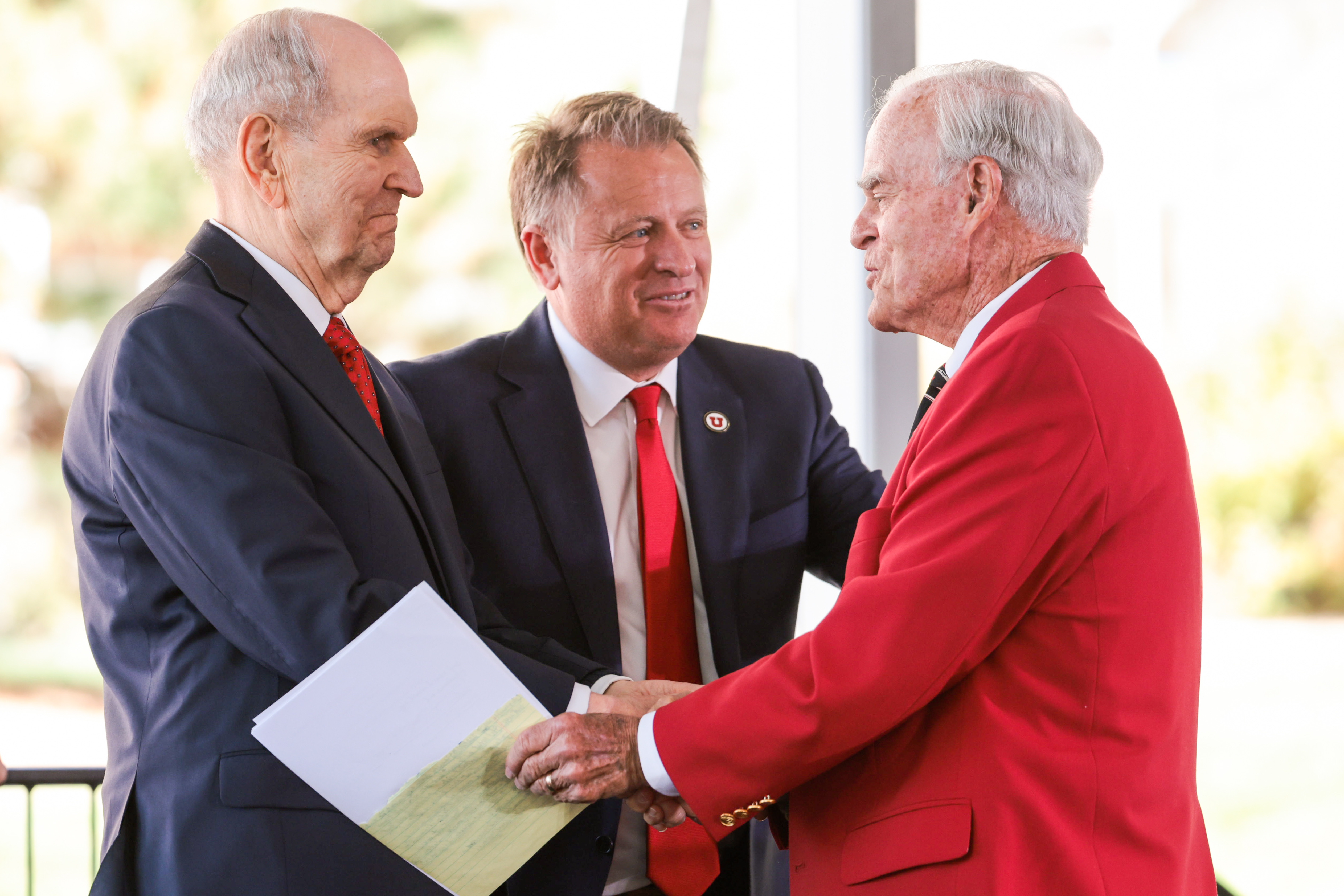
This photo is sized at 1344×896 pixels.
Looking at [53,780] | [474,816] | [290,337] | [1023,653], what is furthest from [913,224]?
[53,780]

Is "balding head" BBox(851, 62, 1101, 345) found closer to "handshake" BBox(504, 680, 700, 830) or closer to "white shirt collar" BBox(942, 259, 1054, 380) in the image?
"white shirt collar" BBox(942, 259, 1054, 380)

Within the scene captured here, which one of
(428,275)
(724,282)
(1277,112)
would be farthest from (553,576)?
(1277,112)

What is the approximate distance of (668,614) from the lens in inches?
82.5

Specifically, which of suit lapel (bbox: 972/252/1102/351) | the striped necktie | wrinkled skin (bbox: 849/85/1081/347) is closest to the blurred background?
the striped necktie

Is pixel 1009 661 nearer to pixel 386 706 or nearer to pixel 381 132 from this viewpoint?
pixel 386 706

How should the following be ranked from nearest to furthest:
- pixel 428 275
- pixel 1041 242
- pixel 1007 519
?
1. pixel 1007 519
2. pixel 1041 242
3. pixel 428 275

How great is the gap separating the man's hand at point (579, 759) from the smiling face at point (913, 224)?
2.25ft

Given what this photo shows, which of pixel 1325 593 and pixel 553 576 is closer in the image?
pixel 553 576

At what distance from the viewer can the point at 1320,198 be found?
44.4 feet

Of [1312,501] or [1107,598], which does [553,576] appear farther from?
[1312,501]

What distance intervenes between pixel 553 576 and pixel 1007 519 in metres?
0.91

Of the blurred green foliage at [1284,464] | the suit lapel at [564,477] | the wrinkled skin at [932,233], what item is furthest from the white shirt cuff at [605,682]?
the blurred green foliage at [1284,464]

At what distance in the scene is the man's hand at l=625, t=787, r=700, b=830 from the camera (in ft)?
5.70

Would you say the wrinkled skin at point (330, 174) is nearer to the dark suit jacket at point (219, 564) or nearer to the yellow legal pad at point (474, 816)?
the dark suit jacket at point (219, 564)
